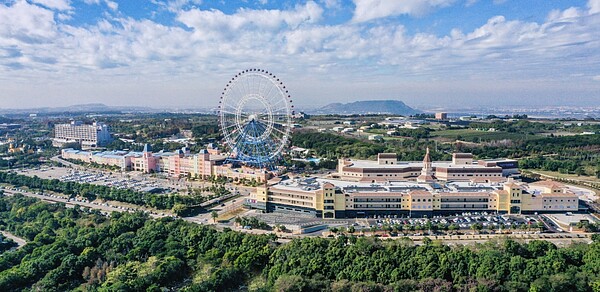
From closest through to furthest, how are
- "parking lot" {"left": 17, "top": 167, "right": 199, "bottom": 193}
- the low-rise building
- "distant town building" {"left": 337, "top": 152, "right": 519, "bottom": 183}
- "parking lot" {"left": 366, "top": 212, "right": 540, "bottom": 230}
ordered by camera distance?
"parking lot" {"left": 366, "top": 212, "right": 540, "bottom": 230} → the low-rise building → "distant town building" {"left": 337, "top": 152, "right": 519, "bottom": 183} → "parking lot" {"left": 17, "top": 167, "right": 199, "bottom": 193}

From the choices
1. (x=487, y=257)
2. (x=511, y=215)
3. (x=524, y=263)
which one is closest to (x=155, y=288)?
(x=487, y=257)

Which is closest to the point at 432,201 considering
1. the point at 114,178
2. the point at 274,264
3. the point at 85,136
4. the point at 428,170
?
the point at 428,170

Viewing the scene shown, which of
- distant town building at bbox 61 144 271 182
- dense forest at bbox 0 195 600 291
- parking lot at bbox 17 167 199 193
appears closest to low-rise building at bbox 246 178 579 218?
dense forest at bbox 0 195 600 291

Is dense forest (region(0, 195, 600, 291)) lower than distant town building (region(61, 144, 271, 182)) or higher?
lower

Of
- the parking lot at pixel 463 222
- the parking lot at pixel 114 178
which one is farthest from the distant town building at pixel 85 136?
the parking lot at pixel 463 222

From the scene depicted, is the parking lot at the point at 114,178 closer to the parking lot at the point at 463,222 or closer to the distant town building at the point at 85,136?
the distant town building at the point at 85,136

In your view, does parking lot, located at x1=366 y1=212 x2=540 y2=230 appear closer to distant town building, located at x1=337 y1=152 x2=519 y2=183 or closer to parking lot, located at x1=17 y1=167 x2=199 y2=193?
distant town building, located at x1=337 y1=152 x2=519 y2=183
